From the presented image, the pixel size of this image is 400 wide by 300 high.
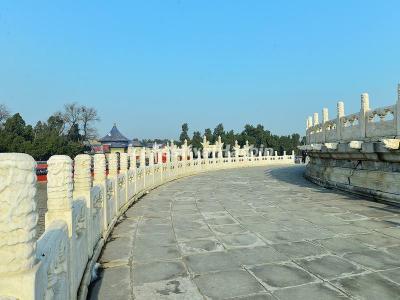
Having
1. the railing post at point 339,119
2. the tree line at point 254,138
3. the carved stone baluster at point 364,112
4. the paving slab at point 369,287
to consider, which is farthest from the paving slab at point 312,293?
the tree line at point 254,138

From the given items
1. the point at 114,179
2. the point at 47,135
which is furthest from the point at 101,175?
the point at 47,135

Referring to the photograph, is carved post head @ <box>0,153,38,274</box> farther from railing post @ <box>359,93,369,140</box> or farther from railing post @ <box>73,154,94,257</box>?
railing post @ <box>359,93,369,140</box>

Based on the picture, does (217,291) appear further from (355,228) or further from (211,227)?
(355,228)

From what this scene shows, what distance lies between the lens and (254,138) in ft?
235

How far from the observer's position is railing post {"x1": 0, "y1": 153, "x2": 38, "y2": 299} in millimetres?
1476

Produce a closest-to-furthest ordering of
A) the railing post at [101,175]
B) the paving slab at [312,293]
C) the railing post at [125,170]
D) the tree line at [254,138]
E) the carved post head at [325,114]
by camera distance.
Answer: the paving slab at [312,293] < the railing post at [101,175] < the railing post at [125,170] < the carved post head at [325,114] < the tree line at [254,138]

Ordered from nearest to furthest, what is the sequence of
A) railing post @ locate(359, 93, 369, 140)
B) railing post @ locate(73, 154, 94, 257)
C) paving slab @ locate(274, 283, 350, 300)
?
paving slab @ locate(274, 283, 350, 300) → railing post @ locate(73, 154, 94, 257) → railing post @ locate(359, 93, 369, 140)

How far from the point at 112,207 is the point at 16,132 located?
3971cm

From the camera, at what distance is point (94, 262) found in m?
4.13

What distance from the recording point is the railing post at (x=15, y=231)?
4.84ft

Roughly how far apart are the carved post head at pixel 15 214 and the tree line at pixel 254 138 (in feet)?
191

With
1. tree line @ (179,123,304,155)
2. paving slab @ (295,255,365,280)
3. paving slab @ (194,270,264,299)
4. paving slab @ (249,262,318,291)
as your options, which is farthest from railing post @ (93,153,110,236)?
tree line @ (179,123,304,155)

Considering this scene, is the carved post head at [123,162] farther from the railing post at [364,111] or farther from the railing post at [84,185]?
the railing post at [364,111]

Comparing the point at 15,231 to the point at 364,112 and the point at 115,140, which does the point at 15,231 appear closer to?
the point at 364,112
